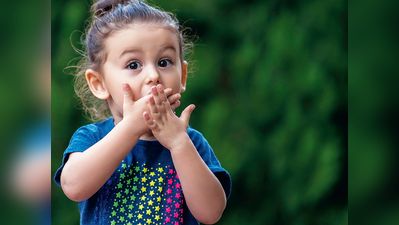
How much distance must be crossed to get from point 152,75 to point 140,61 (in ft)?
0.21

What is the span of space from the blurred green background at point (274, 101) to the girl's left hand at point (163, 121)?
0.70 metres

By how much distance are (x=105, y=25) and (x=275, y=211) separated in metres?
1.13

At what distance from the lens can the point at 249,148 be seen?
5.22 ft

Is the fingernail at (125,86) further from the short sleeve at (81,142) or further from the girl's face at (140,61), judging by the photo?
the short sleeve at (81,142)

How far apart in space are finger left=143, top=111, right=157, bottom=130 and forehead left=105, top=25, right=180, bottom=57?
0.18 meters

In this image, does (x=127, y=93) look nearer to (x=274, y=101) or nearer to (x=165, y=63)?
(x=165, y=63)

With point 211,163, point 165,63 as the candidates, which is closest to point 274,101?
point 211,163

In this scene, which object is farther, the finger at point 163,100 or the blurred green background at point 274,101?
the blurred green background at point 274,101

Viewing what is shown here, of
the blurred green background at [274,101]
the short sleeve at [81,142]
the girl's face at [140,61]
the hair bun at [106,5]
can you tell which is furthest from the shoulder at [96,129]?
the blurred green background at [274,101]

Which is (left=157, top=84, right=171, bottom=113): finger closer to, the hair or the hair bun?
the hair

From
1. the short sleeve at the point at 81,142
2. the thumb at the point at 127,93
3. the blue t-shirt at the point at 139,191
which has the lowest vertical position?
the blue t-shirt at the point at 139,191

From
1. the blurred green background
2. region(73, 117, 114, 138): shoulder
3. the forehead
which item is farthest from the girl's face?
the blurred green background

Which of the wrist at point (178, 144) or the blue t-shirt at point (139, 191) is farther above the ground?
the wrist at point (178, 144)

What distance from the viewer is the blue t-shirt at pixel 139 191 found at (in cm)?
93
